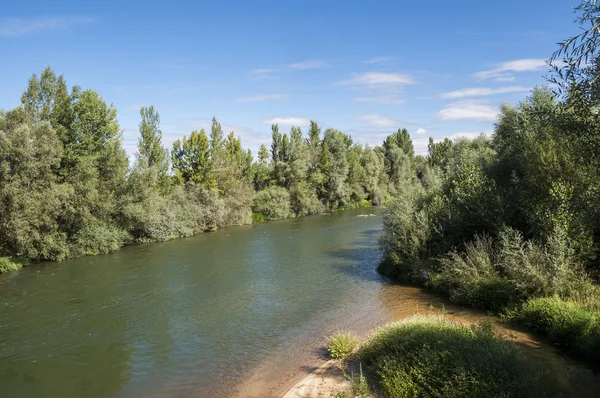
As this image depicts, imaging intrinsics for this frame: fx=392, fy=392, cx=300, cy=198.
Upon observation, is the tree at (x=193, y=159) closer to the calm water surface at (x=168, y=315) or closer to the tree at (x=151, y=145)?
the tree at (x=151, y=145)

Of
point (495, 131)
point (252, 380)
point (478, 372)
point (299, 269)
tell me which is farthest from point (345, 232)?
point (478, 372)

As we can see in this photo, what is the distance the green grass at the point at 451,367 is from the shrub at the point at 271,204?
50760 millimetres

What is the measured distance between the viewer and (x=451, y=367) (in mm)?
8758

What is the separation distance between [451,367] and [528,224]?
1179 cm

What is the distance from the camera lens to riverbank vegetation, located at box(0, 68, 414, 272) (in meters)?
29.7

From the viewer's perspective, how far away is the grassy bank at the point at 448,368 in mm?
8148

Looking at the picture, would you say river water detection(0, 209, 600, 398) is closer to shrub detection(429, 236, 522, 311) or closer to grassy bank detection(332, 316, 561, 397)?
shrub detection(429, 236, 522, 311)

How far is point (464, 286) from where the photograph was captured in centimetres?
1697

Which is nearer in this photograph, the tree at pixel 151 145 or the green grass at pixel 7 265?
the green grass at pixel 7 265

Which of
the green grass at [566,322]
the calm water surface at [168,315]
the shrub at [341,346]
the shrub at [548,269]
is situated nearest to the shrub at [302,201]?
the calm water surface at [168,315]

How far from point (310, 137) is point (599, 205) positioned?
6731cm

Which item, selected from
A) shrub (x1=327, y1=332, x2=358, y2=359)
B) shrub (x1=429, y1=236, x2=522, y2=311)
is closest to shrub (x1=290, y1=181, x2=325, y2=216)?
shrub (x1=429, y1=236, x2=522, y2=311)

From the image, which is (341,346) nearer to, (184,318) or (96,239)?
(184,318)

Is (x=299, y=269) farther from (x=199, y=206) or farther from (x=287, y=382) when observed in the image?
(x=199, y=206)
